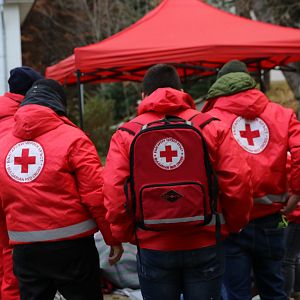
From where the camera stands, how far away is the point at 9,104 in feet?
12.2

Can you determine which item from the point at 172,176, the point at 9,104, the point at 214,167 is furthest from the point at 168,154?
the point at 9,104

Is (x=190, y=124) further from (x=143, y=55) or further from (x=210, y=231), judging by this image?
(x=143, y=55)

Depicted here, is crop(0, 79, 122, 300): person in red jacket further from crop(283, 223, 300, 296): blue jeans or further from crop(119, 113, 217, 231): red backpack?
crop(283, 223, 300, 296): blue jeans

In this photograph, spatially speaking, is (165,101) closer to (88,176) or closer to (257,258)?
(88,176)

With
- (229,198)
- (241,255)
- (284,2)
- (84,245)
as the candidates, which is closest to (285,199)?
(241,255)

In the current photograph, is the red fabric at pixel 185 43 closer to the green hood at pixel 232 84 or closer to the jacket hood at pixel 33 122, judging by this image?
the green hood at pixel 232 84

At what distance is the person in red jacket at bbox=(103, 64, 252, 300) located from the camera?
8.93 feet

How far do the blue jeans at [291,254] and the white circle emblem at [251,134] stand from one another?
3.89 ft

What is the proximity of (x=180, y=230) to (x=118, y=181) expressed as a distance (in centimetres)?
39

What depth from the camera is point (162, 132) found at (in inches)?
103

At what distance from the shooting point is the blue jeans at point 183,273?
2.73 metres

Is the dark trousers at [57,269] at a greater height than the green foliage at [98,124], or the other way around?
the dark trousers at [57,269]

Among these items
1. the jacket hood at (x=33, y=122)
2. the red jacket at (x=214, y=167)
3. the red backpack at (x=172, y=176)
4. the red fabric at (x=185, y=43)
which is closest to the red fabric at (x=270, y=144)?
the red jacket at (x=214, y=167)

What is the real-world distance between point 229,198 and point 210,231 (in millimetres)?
190
